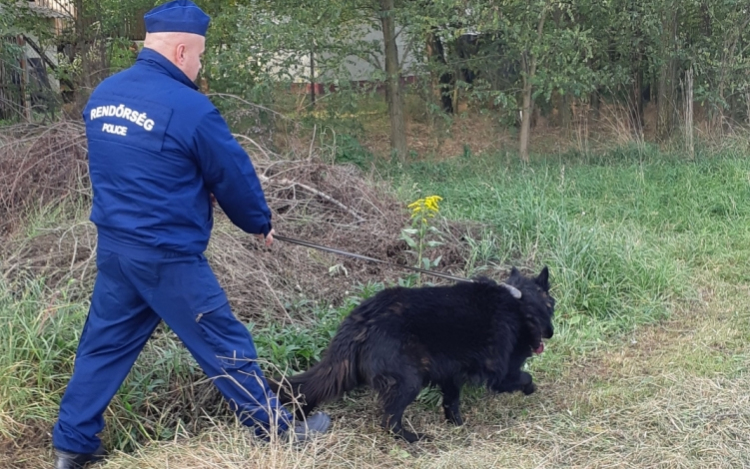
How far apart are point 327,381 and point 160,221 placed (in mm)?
1180

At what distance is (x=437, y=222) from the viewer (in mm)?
6289

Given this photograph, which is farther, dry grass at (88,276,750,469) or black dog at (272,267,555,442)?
black dog at (272,267,555,442)

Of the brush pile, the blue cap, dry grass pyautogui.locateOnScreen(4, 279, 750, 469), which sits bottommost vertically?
dry grass pyautogui.locateOnScreen(4, 279, 750, 469)

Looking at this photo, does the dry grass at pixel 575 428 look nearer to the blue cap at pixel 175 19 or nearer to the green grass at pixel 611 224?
the green grass at pixel 611 224

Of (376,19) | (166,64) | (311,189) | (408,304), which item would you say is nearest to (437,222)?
(311,189)

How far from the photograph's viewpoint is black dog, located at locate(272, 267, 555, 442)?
3.66 meters

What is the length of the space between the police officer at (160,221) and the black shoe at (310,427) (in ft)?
0.14

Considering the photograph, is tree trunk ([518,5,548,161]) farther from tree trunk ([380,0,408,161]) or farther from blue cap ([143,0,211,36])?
blue cap ([143,0,211,36])

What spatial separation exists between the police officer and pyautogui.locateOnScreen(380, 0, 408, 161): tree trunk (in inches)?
286

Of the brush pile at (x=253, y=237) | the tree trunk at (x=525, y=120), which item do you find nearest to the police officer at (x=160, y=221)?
the brush pile at (x=253, y=237)

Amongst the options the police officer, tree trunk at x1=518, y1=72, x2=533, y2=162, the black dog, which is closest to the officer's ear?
the police officer

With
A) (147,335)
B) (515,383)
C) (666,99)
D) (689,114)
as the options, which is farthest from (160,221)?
(666,99)

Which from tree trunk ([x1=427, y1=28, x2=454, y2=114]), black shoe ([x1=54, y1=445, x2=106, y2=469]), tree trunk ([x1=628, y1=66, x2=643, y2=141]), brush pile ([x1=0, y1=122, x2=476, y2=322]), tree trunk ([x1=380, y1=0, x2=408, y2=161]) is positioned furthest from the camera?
tree trunk ([x1=628, y1=66, x2=643, y2=141])

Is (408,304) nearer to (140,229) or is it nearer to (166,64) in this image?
(140,229)
